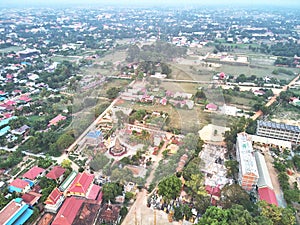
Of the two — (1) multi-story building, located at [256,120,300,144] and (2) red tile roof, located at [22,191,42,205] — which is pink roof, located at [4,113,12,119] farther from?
(1) multi-story building, located at [256,120,300,144]

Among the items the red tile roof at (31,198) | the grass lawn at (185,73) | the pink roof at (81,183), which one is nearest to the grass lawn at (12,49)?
the grass lawn at (185,73)

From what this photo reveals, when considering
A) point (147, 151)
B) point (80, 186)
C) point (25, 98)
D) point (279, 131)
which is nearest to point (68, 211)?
point (80, 186)

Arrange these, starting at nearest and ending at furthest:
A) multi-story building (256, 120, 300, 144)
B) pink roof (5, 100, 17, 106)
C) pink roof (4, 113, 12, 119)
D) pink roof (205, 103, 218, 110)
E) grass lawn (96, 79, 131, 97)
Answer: pink roof (205, 103, 218, 110)
multi-story building (256, 120, 300, 144)
grass lawn (96, 79, 131, 97)
pink roof (4, 113, 12, 119)
pink roof (5, 100, 17, 106)

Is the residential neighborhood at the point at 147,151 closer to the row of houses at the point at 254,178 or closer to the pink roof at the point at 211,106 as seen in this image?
the row of houses at the point at 254,178

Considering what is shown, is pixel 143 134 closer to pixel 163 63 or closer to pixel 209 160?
pixel 209 160

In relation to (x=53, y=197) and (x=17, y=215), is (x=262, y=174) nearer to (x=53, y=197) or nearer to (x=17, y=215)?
(x=53, y=197)

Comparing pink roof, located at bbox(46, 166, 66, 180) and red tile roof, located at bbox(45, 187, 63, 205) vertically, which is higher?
red tile roof, located at bbox(45, 187, 63, 205)

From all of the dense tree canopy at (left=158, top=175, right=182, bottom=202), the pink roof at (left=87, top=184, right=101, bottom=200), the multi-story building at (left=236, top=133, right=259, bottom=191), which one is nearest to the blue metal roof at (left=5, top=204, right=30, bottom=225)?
the pink roof at (left=87, top=184, right=101, bottom=200)
